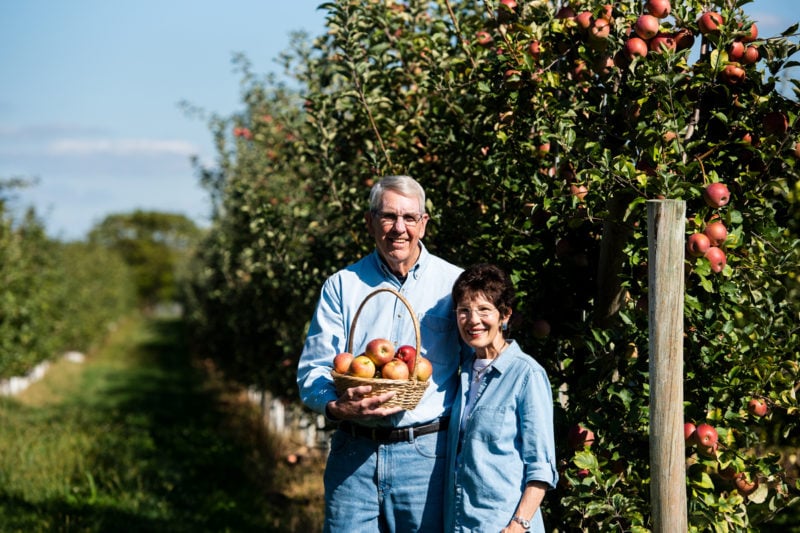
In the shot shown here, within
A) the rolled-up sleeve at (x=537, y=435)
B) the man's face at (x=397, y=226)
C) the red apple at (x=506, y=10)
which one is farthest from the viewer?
the red apple at (x=506, y=10)

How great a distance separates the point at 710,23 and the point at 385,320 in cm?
159

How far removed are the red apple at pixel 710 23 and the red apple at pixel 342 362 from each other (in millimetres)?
1725

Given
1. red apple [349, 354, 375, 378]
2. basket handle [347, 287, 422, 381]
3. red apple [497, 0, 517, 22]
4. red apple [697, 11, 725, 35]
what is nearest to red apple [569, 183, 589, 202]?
red apple [697, 11, 725, 35]

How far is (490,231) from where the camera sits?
3559 millimetres

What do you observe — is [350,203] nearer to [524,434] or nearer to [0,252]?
[524,434]

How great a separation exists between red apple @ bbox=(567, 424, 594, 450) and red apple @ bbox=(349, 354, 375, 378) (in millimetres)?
843

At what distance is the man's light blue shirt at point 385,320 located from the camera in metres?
2.94

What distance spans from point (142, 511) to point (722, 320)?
5.32 meters

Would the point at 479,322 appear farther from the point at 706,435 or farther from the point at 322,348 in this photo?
the point at 706,435

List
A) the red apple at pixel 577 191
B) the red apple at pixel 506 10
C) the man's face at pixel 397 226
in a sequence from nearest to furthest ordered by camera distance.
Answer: the man's face at pixel 397 226 → the red apple at pixel 577 191 → the red apple at pixel 506 10

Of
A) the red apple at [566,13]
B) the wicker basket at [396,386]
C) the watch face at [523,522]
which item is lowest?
the watch face at [523,522]

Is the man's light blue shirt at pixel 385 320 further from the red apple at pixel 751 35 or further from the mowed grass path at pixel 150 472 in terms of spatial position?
the mowed grass path at pixel 150 472

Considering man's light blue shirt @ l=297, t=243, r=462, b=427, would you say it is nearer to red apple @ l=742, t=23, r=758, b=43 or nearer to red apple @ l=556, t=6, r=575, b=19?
red apple @ l=556, t=6, r=575, b=19

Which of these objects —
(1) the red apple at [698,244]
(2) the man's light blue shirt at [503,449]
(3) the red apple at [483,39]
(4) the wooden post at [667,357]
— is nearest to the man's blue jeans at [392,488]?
(2) the man's light blue shirt at [503,449]
